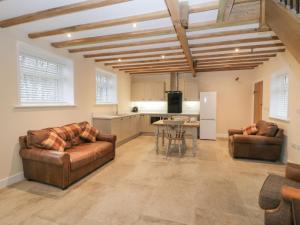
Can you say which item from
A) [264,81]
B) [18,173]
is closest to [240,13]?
[264,81]

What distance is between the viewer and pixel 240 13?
8.00 ft

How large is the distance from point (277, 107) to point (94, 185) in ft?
15.7

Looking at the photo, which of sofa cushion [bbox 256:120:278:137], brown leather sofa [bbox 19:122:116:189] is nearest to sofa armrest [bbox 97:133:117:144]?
brown leather sofa [bbox 19:122:116:189]

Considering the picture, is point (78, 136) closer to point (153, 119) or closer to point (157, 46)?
point (157, 46)

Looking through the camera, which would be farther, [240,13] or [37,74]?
[37,74]

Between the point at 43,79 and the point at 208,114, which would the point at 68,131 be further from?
the point at 208,114

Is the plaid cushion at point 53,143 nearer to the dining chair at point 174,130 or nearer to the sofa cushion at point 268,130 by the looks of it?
the dining chair at point 174,130

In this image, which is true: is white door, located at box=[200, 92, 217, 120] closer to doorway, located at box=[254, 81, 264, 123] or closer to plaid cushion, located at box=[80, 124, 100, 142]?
doorway, located at box=[254, 81, 264, 123]

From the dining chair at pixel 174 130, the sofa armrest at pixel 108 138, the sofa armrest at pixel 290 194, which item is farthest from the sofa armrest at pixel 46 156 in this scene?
the sofa armrest at pixel 290 194

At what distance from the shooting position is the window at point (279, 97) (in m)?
4.22

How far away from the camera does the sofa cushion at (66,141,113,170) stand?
9.89 ft

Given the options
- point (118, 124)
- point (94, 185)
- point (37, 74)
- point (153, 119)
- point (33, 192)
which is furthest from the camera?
point (153, 119)

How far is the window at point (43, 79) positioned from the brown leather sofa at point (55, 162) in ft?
2.62

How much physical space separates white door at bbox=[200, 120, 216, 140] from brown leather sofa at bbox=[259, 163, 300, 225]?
13.6ft
